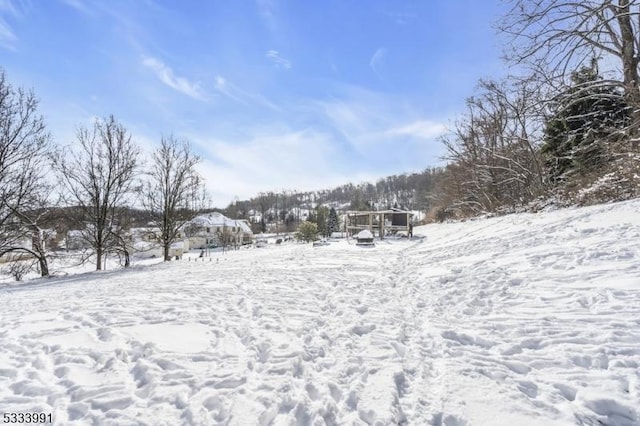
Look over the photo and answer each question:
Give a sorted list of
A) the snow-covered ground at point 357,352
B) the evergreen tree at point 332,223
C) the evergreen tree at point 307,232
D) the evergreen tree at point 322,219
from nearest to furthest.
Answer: the snow-covered ground at point 357,352 < the evergreen tree at point 307,232 < the evergreen tree at point 332,223 < the evergreen tree at point 322,219

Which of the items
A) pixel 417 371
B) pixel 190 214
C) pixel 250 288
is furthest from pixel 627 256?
pixel 190 214

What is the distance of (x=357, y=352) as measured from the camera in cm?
319

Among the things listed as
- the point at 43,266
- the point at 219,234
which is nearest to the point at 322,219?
the point at 219,234

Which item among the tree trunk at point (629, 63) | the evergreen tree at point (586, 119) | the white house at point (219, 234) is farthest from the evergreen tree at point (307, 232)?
the tree trunk at point (629, 63)

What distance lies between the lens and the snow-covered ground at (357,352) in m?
2.20

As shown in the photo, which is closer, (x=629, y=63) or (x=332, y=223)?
(x=629, y=63)

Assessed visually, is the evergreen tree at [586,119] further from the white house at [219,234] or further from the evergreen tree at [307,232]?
the white house at [219,234]

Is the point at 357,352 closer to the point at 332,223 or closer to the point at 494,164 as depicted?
the point at 494,164

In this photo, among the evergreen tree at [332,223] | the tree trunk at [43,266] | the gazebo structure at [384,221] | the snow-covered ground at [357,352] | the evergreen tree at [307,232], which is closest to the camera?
the snow-covered ground at [357,352]

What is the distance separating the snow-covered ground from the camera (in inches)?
86.5

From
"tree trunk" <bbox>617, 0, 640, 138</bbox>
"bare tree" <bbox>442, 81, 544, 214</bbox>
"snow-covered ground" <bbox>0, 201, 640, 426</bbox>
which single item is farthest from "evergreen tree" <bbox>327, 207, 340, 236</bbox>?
"snow-covered ground" <bbox>0, 201, 640, 426</bbox>

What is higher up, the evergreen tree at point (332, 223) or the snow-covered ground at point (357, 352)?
the evergreen tree at point (332, 223)

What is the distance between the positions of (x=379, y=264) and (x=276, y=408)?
779 cm

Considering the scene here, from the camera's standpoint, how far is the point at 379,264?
973 centimetres
